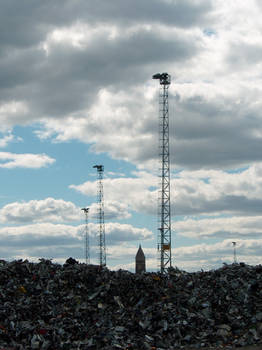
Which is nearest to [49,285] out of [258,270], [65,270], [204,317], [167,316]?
[65,270]

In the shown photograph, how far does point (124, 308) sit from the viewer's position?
23.0 m

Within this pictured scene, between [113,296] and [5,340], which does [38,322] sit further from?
[113,296]

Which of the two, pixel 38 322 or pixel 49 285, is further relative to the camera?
pixel 49 285

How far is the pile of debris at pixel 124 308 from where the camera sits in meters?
20.7

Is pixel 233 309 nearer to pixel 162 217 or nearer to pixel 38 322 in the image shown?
pixel 38 322

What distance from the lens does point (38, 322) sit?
2173 centimetres

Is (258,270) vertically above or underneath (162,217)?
underneath

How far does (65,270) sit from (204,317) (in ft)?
27.0

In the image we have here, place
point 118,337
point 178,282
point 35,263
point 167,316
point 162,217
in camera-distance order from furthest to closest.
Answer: point 162,217 < point 35,263 < point 178,282 < point 167,316 < point 118,337

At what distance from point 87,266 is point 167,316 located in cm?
670

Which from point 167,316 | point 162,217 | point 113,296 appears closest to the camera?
point 167,316

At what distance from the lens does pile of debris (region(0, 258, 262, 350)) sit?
20703 millimetres

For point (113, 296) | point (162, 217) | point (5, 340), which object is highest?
point (162, 217)

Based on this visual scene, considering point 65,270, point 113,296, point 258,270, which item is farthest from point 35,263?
point 258,270
